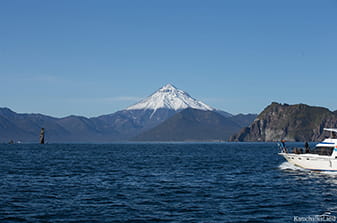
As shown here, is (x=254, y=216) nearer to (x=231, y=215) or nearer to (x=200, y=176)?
(x=231, y=215)

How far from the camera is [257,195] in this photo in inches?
1779

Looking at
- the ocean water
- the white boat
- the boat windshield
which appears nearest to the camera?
the ocean water

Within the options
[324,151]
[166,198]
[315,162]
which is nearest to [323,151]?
[324,151]

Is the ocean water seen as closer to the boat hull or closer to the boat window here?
the boat hull

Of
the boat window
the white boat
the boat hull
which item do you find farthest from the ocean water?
the boat window

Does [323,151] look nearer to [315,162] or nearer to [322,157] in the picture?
[322,157]

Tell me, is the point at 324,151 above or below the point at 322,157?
above

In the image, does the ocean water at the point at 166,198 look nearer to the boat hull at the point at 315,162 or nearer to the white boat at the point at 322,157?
the boat hull at the point at 315,162

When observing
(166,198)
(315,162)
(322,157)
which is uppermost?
(322,157)

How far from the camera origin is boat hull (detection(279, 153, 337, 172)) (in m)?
65.9

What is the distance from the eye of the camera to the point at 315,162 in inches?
2667

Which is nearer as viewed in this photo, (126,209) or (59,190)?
(126,209)

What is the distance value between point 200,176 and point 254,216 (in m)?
29.4

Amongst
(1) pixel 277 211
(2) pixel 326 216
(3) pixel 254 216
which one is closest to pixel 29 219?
(3) pixel 254 216
